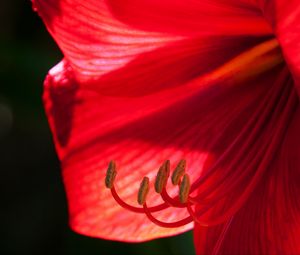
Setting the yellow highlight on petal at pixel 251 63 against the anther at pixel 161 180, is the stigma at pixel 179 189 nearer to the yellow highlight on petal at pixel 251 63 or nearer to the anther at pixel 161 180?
the anther at pixel 161 180

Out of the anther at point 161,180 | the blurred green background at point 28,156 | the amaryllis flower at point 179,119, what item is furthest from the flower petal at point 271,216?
the blurred green background at point 28,156

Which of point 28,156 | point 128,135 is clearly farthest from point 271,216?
point 28,156

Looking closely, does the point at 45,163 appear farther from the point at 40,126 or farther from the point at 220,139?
the point at 220,139

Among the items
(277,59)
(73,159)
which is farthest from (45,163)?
(277,59)

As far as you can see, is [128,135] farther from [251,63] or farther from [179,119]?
[251,63]

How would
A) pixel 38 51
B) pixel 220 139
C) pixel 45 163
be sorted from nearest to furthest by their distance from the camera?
pixel 220 139
pixel 38 51
pixel 45 163

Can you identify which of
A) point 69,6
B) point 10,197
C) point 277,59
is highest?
point 69,6
